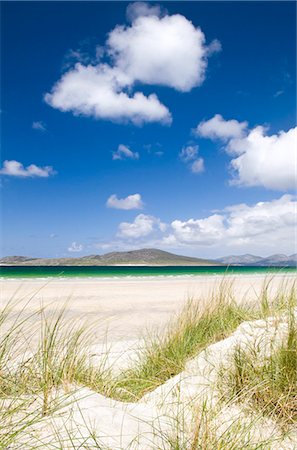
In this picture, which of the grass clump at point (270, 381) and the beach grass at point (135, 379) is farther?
the grass clump at point (270, 381)

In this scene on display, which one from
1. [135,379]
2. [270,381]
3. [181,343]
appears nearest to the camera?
[270,381]

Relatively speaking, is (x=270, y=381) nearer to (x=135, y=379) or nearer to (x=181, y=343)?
(x=135, y=379)

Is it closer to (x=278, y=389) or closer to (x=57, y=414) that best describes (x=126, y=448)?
(x=57, y=414)

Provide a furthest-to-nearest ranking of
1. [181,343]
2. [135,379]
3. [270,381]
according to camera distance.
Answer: [181,343] < [135,379] < [270,381]

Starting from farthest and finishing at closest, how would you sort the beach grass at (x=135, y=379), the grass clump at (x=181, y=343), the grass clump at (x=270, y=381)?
the grass clump at (x=181, y=343)
the grass clump at (x=270, y=381)
the beach grass at (x=135, y=379)

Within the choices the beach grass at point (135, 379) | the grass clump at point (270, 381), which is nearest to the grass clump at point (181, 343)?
the beach grass at point (135, 379)

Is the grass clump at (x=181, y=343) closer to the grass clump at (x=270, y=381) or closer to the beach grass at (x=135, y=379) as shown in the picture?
the beach grass at (x=135, y=379)

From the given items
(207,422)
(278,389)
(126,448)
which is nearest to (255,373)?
(278,389)

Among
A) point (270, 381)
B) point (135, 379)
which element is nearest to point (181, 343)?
point (135, 379)

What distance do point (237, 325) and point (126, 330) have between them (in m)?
3.22

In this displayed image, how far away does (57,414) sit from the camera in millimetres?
2361

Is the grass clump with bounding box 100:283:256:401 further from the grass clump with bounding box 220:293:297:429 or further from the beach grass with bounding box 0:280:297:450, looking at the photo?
the grass clump with bounding box 220:293:297:429

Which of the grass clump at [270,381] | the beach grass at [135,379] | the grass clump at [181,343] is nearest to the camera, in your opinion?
the beach grass at [135,379]

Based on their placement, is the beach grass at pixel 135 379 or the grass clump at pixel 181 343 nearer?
the beach grass at pixel 135 379
